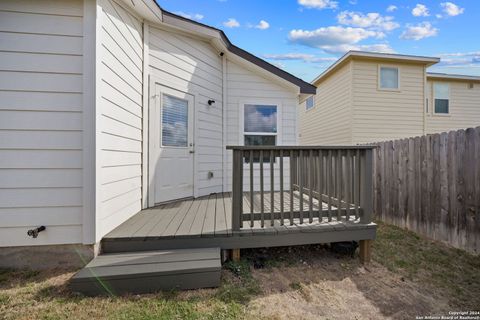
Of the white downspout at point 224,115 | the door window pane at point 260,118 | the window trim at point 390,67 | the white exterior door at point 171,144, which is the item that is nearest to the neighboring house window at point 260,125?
the door window pane at point 260,118

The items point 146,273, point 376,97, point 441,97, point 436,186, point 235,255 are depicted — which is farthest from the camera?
point 441,97

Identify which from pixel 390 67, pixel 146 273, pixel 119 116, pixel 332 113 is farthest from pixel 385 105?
pixel 146 273

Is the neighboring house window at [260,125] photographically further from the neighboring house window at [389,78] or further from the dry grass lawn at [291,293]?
the neighboring house window at [389,78]

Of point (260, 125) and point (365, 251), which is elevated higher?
point (260, 125)

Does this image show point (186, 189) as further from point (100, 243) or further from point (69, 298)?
point (69, 298)

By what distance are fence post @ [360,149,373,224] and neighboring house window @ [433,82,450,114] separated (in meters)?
9.85

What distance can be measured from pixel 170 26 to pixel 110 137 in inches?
91.0

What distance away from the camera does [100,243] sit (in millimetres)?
2418

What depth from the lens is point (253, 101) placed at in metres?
5.21

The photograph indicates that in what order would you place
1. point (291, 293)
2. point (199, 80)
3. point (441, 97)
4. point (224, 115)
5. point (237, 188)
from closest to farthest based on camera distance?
point (291, 293) → point (237, 188) → point (199, 80) → point (224, 115) → point (441, 97)

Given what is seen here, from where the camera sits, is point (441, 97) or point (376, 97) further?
point (441, 97)

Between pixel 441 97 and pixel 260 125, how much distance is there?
9327mm

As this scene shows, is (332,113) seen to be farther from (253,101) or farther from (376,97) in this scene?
(253,101)

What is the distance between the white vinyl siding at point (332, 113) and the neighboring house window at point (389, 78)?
122 cm
